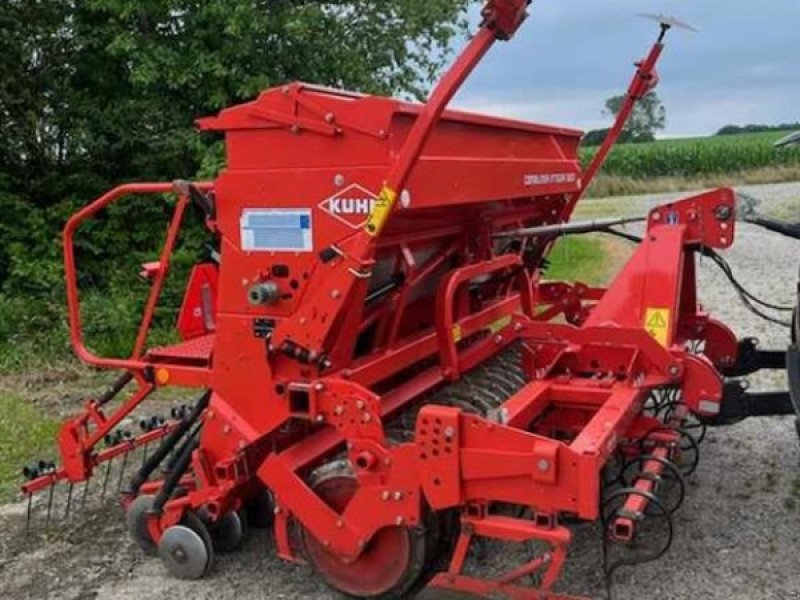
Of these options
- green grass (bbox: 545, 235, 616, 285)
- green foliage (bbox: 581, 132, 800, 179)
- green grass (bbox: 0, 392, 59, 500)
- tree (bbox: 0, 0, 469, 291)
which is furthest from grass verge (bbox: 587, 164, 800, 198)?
green grass (bbox: 0, 392, 59, 500)

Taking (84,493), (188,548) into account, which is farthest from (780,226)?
(84,493)

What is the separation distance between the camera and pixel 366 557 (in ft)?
12.2

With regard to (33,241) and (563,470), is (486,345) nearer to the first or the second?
(563,470)

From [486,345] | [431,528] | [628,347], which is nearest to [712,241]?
[628,347]

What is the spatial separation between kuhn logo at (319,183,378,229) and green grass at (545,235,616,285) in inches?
326

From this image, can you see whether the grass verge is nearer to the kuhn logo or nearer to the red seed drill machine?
the red seed drill machine

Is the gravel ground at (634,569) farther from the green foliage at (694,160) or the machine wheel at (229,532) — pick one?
A: the green foliage at (694,160)

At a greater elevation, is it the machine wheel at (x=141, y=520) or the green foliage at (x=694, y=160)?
the green foliage at (x=694, y=160)

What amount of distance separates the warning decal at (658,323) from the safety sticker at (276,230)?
150 cm

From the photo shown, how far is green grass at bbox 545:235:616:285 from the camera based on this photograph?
1231cm

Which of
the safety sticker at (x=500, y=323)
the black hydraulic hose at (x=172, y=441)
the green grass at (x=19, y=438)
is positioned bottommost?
the green grass at (x=19, y=438)

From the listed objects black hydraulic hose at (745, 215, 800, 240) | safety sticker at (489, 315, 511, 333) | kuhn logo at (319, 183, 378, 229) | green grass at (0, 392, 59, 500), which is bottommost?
green grass at (0, 392, 59, 500)

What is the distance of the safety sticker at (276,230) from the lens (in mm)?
3596

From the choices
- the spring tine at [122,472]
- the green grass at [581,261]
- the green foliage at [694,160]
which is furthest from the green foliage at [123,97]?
the green foliage at [694,160]
